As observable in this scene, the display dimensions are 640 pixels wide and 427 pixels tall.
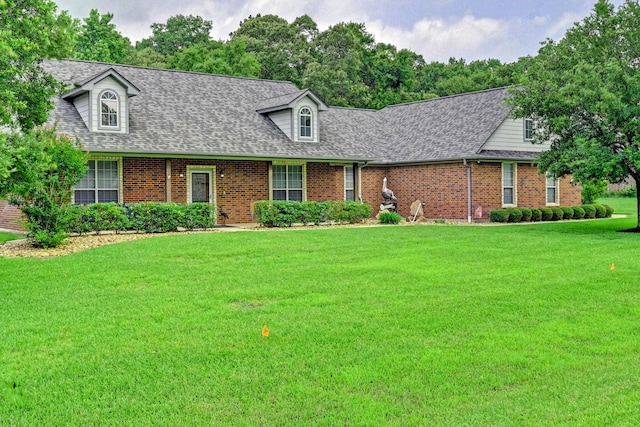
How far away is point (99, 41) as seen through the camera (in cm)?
3609

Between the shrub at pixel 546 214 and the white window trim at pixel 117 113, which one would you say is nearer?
the white window trim at pixel 117 113

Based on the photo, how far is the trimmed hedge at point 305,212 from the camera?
1948cm

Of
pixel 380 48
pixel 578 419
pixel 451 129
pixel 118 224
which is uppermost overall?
pixel 380 48

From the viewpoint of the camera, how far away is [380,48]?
55562 millimetres

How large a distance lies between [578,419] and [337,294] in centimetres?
449

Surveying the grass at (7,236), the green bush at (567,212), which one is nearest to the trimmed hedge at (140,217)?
the grass at (7,236)

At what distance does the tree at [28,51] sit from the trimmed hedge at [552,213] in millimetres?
15765

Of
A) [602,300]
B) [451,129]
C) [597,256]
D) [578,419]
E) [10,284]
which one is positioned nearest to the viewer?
[578,419]

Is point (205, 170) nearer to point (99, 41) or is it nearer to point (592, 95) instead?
point (592, 95)

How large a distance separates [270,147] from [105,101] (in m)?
5.69

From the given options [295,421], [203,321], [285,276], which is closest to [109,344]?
[203,321]

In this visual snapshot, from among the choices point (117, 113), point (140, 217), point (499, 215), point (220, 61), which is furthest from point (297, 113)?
point (220, 61)

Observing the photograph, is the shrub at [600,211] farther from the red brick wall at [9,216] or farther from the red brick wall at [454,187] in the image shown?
the red brick wall at [9,216]

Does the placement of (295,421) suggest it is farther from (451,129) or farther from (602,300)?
(451,129)
